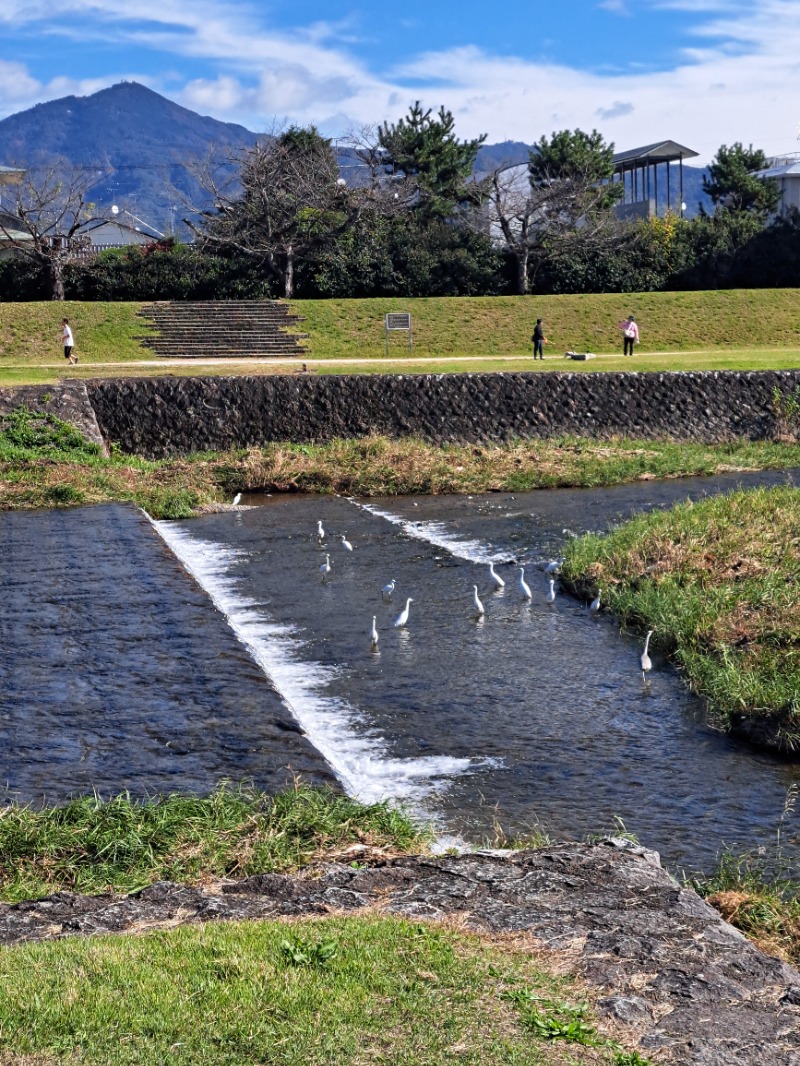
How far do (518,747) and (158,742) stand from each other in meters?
2.89

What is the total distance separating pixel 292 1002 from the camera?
533 centimetres

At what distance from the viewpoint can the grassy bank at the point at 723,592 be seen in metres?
11.4

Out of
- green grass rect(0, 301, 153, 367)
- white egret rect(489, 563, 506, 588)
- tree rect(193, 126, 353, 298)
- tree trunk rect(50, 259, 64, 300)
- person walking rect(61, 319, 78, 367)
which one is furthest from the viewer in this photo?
tree rect(193, 126, 353, 298)

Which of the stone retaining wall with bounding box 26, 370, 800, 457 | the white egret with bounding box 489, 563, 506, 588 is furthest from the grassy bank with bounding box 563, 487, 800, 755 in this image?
the stone retaining wall with bounding box 26, 370, 800, 457

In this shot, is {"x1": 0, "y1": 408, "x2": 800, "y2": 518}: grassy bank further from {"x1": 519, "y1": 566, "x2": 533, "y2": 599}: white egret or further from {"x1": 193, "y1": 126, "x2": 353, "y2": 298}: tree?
{"x1": 193, "y1": 126, "x2": 353, "y2": 298}: tree

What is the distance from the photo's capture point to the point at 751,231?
5756 centimetres

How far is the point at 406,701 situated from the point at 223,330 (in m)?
34.4

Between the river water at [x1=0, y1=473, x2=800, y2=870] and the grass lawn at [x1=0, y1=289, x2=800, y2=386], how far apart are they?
1890 centimetres

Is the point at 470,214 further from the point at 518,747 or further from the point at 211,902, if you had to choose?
the point at 211,902

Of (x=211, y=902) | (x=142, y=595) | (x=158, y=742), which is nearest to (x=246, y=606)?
(x=142, y=595)

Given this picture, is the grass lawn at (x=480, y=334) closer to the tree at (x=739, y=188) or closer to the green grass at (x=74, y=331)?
the green grass at (x=74, y=331)

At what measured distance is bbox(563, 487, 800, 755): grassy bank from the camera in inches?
450

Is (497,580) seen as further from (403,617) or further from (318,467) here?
(318,467)

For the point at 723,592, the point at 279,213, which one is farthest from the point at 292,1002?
the point at 279,213
